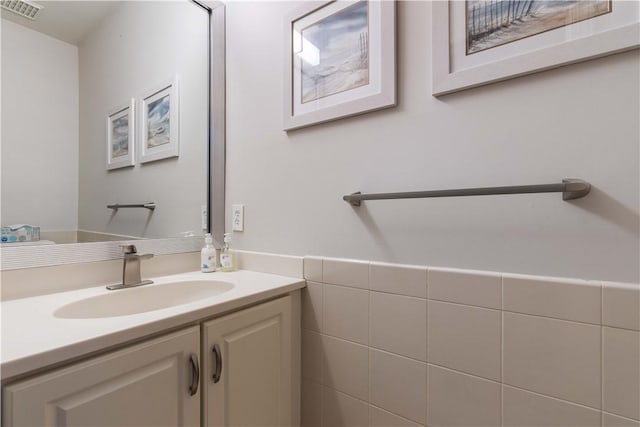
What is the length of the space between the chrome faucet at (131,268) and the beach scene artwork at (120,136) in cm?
39

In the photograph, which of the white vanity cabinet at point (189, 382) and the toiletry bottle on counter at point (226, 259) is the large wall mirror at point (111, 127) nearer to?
the toiletry bottle on counter at point (226, 259)

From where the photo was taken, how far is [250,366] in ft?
3.01

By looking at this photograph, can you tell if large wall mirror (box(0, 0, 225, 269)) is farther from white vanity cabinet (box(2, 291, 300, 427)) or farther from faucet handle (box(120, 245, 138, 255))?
white vanity cabinet (box(2, 291, 300, 427))

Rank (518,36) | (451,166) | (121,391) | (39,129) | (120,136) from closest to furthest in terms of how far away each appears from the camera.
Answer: (121,391) < (518,36) < (451,166) < (39,129) < (120,136)

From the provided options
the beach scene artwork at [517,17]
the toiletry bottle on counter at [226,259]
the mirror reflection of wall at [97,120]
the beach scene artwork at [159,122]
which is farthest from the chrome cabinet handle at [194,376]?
the beach scene artwork at [517,17]

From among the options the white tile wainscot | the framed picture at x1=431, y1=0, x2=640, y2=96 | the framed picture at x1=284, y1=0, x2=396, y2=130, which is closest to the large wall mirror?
the framed picture at x1=284, y1=0, x2=396, y2=130

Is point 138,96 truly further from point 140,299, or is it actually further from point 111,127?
point 140,299

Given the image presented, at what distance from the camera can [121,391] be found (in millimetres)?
643

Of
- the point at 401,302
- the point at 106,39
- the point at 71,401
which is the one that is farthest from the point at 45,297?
the point at 401,302

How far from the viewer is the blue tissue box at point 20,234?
90 centimetres

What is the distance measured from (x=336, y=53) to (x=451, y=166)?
586 mm

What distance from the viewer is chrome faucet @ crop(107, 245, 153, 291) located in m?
1.05

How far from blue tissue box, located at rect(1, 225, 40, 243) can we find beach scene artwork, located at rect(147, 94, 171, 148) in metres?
0.54

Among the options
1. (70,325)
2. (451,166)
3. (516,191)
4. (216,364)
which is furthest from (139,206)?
(516,191)
